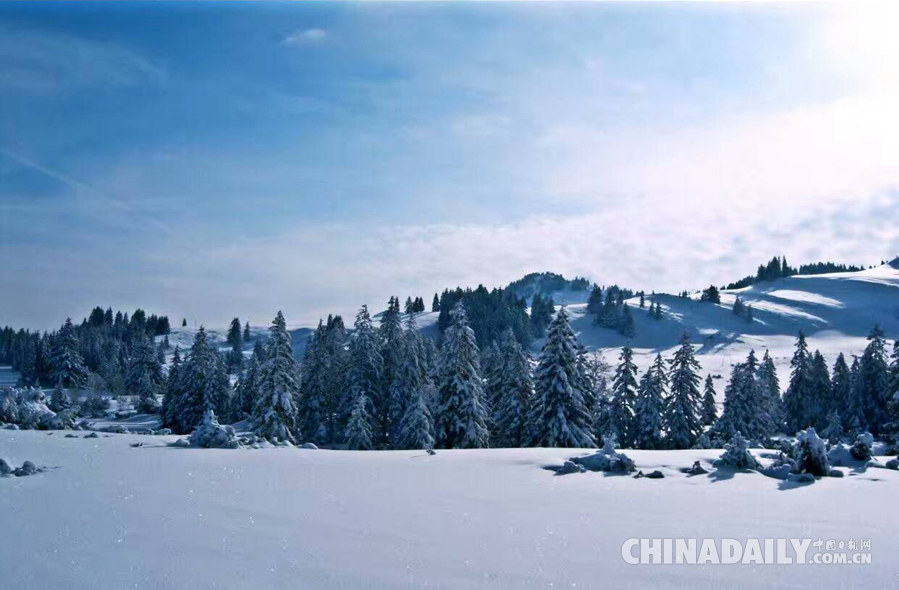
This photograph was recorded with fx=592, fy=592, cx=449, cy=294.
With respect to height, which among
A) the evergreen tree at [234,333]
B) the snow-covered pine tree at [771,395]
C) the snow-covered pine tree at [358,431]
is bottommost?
the snow-covered pine tree at [358,431]

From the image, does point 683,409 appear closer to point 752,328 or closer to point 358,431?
point 358,431

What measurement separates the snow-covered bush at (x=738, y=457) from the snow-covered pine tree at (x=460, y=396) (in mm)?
22867

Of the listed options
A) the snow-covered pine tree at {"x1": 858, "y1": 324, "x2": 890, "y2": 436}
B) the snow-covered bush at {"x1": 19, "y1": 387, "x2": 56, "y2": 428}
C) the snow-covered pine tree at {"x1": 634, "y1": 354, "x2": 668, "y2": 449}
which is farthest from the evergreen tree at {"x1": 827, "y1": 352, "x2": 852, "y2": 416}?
the snow-covered bush at {"x1": 19, "y1": 387, "x2": 56, "y2": 428}

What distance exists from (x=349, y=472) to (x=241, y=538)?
14.9 feet

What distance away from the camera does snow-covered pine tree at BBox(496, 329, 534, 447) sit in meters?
38.4

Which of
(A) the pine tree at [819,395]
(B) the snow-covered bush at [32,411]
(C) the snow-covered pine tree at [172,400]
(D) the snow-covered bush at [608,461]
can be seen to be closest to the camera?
(D) the snow-covered bush at [608,461]

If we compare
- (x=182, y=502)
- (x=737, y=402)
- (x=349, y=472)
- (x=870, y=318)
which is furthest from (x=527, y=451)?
(x=870, y=318)

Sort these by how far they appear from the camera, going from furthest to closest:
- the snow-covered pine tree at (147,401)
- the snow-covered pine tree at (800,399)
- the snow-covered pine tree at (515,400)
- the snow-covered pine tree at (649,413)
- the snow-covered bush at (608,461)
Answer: the snow-covered pine tree at (147,401)
the snow-covered pine tree at (800,399)
the snow-covered pine tree at (649,413)
the snow-covered pine tree at (515,400)
the snow-covered bush at (608,461)

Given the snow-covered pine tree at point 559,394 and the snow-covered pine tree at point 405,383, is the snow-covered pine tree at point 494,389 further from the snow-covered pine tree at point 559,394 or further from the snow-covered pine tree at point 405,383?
the snow-covered pine tree at point 559,394

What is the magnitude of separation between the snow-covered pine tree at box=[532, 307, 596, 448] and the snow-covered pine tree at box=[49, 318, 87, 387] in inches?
3328

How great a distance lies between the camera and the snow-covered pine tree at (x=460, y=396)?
115 feet

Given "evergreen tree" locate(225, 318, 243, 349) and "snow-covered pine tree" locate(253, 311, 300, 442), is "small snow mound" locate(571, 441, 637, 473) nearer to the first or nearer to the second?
"snow-covered pine tree" locate(253, 311, 300, 442)

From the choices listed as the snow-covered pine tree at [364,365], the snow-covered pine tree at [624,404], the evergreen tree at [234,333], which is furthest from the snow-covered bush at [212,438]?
the evergreen tree at [234,333]

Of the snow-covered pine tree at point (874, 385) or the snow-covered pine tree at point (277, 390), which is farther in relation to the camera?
the snow-covered pine tree at point (874, 385)
